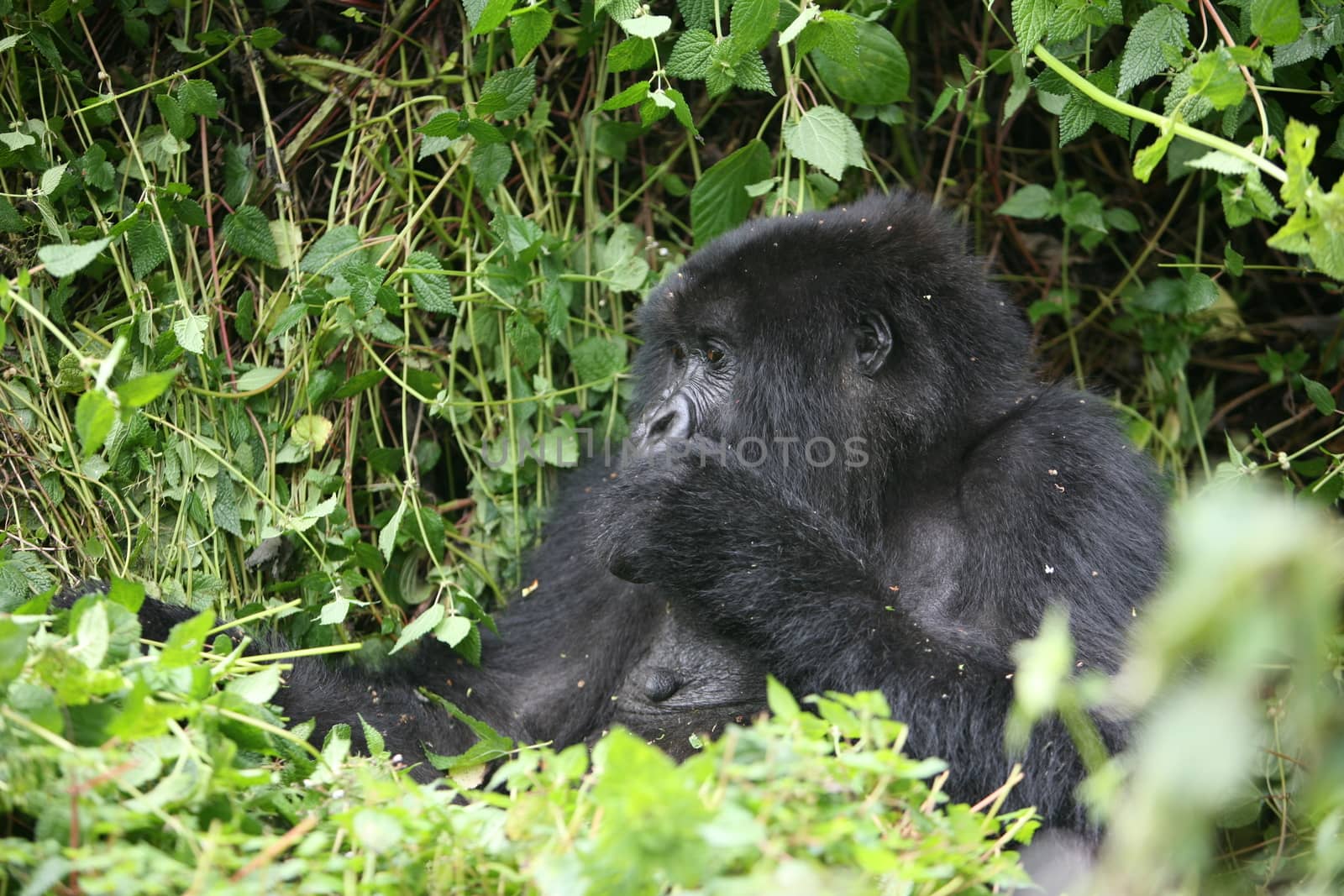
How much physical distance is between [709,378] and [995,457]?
815 millimetres

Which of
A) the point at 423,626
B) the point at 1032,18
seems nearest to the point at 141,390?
the point at 423,626

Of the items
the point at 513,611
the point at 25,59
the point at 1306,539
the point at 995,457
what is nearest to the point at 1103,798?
the point at 1306,539

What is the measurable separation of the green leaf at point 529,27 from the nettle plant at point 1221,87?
129 centimetres

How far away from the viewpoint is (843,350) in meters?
3.41

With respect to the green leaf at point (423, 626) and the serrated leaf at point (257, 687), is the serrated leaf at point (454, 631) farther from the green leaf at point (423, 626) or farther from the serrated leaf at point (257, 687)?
the serrated leaf at point (257, 687)

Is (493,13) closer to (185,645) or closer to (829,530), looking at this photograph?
(829,530)

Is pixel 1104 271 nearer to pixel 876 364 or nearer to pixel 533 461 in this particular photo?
pixel 876 364

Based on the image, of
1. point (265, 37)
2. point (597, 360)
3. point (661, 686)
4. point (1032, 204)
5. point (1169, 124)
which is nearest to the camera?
point (1169, 124)

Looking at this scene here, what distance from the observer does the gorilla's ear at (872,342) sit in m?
3.39

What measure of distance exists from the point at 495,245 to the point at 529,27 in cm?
92

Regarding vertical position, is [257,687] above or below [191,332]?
below

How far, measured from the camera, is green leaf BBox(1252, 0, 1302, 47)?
9.80 feet

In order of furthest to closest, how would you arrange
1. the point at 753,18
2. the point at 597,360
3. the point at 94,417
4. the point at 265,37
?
the point at 597,360 → the point at 265,37 → the point at 753,18 → the point at 94,417

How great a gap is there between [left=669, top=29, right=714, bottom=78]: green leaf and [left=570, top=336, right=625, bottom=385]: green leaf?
1.01 meters
